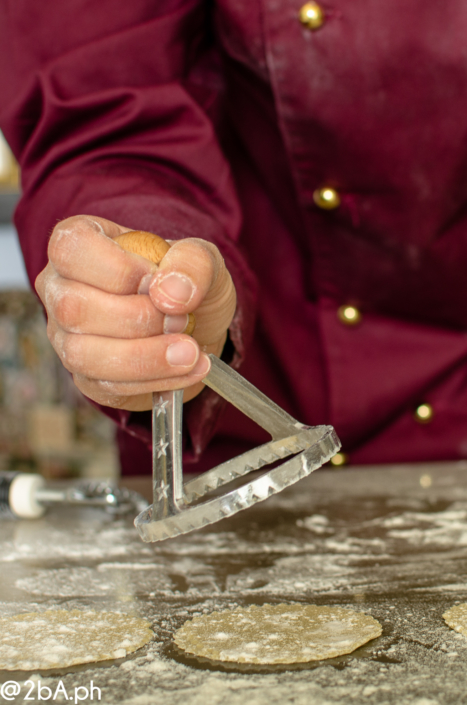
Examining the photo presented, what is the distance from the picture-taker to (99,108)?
0.81 m

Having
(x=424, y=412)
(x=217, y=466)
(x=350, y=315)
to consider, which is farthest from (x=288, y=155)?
(x=217, y=466)

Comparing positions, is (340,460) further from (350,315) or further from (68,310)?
(68,310)

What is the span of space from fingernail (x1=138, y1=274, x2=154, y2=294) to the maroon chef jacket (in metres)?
0.18

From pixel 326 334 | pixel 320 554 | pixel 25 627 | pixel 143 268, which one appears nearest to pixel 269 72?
pixel 326 334

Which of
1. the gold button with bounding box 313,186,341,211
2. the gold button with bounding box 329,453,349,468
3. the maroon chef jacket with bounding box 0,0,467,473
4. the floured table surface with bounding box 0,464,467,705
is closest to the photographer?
the floured table surface with bounding box 0,464,467,705

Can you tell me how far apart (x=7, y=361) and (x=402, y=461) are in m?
1.33

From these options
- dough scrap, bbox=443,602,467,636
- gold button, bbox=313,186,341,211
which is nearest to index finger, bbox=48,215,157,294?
dough scrap, bbox=443,602,467,636

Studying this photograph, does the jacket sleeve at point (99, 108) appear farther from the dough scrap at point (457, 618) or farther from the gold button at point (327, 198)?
the dough scrap at point (457, 618)

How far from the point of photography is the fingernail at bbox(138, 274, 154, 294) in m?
0.49

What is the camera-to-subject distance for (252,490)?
1.47 ft

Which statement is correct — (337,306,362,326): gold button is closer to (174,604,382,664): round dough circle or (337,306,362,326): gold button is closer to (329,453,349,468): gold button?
(329,453,349,468): gold button

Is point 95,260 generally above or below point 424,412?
above

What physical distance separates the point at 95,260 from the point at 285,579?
0.33 meters

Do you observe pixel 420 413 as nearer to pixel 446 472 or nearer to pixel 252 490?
pixel 446 472
